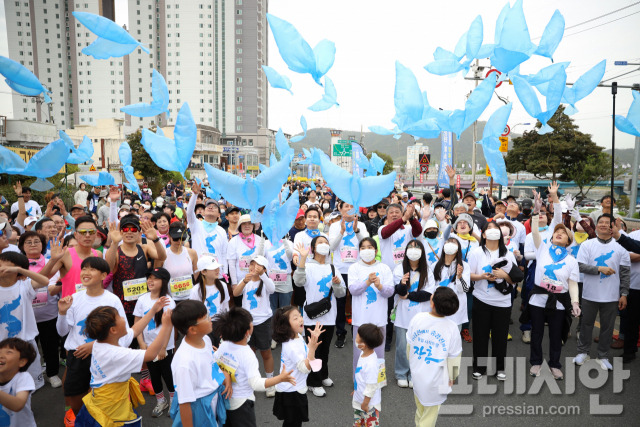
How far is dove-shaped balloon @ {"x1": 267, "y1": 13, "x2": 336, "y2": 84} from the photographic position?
422 cm

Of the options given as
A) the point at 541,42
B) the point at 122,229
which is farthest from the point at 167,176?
the point at 541,42

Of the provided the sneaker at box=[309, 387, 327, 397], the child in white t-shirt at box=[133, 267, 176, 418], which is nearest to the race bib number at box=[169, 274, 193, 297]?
the child in white t-shirt at box=[133, 267, 176, 418]

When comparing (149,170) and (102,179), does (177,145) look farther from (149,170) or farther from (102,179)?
(149,170)

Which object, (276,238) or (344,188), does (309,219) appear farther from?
(344,188)

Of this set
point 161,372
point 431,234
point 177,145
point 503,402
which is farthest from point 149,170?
point 503,402

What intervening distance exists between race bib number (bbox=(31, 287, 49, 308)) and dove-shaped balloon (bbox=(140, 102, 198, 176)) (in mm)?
1864

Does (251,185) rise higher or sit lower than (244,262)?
higher

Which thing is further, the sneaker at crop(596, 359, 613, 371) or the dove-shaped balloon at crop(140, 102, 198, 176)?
the sneaker at crop(596, 359, 613, 371)

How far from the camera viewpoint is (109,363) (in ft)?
8.78

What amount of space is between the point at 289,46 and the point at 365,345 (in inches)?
123

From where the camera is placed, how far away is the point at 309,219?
5.59 metres

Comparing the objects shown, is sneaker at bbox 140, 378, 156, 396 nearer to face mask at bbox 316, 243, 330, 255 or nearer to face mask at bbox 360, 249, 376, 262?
face mask at bbox 316, 243, 330, 255

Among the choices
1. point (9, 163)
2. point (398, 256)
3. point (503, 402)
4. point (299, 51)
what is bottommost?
point (503, 402)

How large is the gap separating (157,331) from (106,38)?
3225 mm
